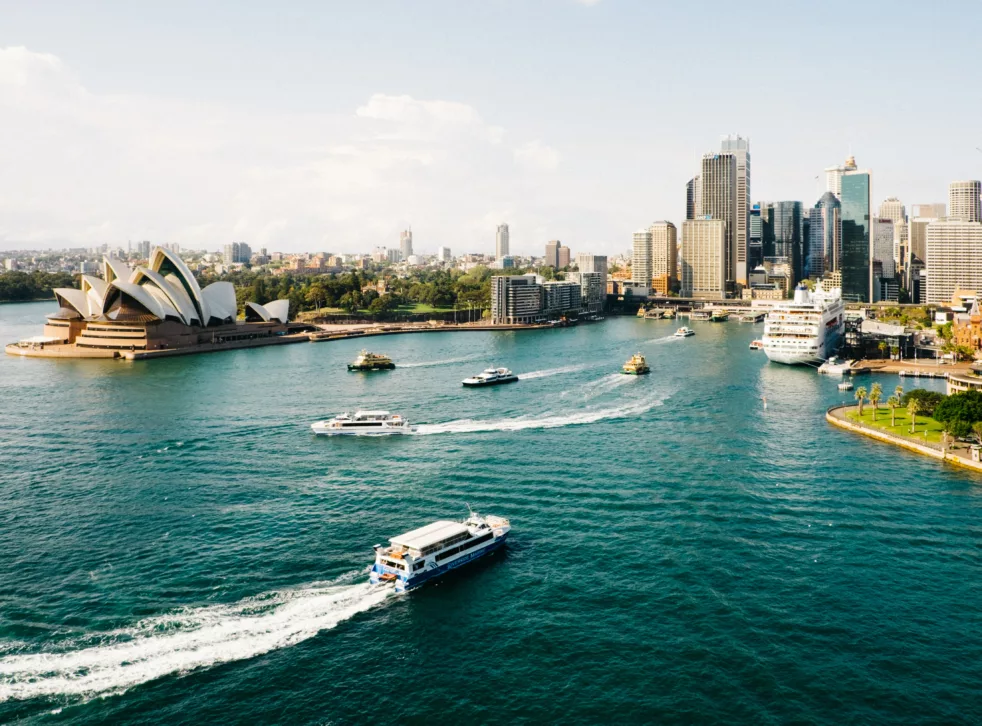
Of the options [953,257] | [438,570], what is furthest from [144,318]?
[953,257]

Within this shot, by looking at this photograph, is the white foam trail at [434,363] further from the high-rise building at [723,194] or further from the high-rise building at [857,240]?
the high-rise building at [723,194]

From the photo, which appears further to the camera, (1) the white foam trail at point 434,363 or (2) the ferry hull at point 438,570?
(1) the white foam trail at point 434,363

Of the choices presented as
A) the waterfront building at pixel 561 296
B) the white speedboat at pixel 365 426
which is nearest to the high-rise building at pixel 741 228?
the waterfront building at pixel 561 296

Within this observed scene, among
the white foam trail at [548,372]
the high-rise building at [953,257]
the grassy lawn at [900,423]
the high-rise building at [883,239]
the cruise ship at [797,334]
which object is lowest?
the grassy lawn at [900,423]

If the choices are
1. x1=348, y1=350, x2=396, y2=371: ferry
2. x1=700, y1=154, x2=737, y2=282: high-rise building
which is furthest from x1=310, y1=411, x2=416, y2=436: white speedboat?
x1=700, y1=154, x2=737, y2=282: high-rise building

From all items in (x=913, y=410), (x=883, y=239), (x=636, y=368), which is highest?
(x=883, y=239)

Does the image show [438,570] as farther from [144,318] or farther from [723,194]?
[723,194]
